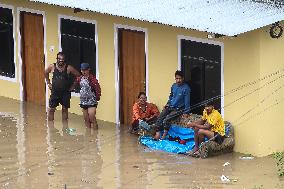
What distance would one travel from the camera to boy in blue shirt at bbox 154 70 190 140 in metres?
17.5

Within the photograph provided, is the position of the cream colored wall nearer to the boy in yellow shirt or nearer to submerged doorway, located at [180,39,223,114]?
submerged doorway, located at [180,39,223,114]

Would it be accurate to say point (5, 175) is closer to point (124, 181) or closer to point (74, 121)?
point (124, 181)

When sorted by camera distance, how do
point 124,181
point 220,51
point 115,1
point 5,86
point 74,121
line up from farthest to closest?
1. point 5,86
2. point 74,121
3. point 115,1
4. point 220,51
5. point 124,181

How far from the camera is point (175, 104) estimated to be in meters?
17.7

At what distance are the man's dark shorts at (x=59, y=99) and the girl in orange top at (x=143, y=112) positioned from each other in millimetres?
2036

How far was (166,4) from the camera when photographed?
18.2 meters

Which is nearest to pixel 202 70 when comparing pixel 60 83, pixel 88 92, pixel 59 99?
pixel 88 92

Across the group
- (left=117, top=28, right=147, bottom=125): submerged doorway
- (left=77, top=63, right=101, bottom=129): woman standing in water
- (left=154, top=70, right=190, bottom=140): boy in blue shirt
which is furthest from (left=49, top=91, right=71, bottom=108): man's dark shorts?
(left=154, top=70, right=190, bottom=140): boy in blue shirt

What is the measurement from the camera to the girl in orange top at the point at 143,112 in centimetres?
1809

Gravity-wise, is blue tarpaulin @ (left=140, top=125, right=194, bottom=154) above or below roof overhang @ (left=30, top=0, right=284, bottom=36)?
below

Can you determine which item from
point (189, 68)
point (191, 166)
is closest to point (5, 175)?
point (191, 166)

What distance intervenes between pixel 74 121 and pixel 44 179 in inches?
185

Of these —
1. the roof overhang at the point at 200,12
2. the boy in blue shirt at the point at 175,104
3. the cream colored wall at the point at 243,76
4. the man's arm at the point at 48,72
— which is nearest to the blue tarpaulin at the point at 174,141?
the boy in blue shirt at the point at 175,104

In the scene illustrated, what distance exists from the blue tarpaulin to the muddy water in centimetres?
20
